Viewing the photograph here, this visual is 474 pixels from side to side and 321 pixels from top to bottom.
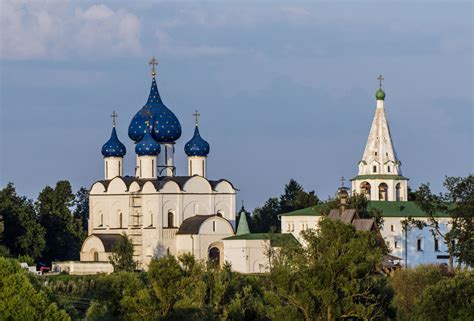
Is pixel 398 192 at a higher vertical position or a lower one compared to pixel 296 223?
higher

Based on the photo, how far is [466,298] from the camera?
118ft

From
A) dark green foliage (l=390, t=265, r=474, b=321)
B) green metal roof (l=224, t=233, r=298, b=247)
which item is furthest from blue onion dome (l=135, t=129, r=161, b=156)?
dark green foliage (l=390, t=265, r=474, b=321)

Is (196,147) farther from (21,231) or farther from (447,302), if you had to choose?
(447,302)

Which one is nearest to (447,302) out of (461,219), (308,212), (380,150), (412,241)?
(461,219)

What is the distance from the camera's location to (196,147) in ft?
204

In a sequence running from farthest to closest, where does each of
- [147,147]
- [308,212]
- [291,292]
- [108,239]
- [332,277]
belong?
[308,212], [147,147], [108,239], [291,292], [332,277]

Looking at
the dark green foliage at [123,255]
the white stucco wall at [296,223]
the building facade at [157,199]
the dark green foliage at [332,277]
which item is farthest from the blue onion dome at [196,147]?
the dark green foliage at [332,277]

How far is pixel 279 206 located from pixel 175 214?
13157mm

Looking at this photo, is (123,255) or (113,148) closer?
(123,255)

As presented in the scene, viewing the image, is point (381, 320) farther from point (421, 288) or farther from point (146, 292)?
point (421, 288)

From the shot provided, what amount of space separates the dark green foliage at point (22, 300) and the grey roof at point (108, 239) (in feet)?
100

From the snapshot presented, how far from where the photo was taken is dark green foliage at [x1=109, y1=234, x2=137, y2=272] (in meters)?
54.8

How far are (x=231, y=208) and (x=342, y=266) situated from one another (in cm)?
2996

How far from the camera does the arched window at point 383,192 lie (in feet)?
213
